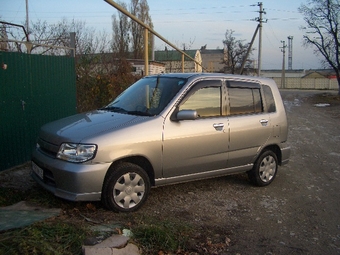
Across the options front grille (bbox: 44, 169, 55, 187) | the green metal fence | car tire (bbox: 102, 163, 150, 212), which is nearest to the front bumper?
front grille (bbox: 44, 169, 55, 187)

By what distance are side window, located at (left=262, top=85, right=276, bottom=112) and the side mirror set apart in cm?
200

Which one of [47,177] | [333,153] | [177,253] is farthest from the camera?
[333,153]

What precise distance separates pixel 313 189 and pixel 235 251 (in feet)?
9.54

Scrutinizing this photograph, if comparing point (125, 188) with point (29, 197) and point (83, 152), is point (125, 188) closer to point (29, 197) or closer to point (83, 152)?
point (83, 152)

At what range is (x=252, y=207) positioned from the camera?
17.5 feet

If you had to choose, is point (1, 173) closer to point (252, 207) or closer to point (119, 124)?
point (119, 124)

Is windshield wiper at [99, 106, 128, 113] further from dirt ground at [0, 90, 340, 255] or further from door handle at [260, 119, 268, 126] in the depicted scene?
door handle at [260, 119, 268, 126]

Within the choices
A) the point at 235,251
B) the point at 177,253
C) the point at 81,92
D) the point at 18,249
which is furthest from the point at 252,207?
the point at 81,92

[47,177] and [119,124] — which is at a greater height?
[119,124]

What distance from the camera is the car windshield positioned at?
205 inches

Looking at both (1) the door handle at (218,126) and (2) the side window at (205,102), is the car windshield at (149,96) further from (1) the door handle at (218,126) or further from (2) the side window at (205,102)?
(1) the door handle at (218,126)

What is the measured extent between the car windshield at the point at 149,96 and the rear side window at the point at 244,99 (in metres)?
0.94

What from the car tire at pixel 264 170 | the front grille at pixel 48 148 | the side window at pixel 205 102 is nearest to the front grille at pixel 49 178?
the front grille at pixel 48 148

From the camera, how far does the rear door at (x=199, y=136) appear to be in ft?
16.4
